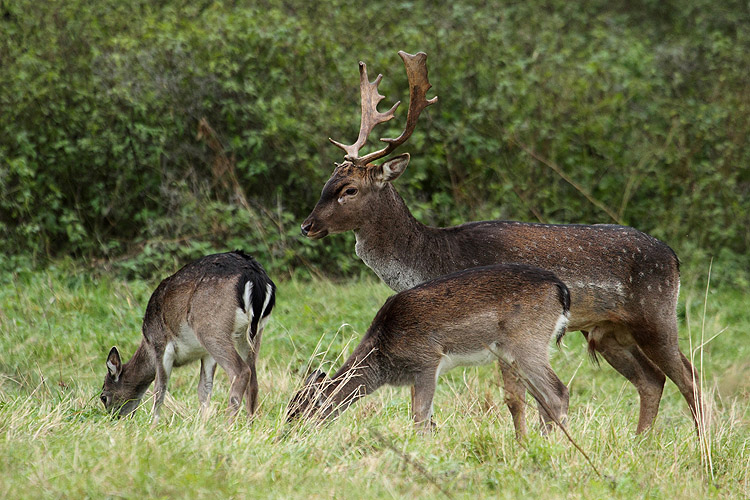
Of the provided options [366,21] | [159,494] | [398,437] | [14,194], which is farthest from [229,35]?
[159,494]

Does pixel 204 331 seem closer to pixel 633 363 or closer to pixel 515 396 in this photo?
pixel 515 396

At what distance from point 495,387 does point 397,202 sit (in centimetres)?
164

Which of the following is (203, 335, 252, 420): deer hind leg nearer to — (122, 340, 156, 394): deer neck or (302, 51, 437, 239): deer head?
(122, 340, 156, 394): deer neck

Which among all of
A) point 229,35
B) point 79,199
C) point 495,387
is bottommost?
point 495,387

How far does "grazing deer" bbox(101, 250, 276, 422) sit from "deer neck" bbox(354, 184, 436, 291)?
2.78 feet

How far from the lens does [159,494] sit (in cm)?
436

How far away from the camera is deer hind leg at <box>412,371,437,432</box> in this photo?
19.7 feet

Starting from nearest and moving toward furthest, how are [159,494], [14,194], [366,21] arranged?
[159,494] < [14,194] < [366,21]

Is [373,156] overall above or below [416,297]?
above

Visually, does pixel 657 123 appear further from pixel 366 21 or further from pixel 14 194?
pixel 14 194

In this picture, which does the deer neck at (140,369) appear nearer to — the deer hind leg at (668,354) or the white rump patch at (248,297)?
the white rump patch at (248,297)

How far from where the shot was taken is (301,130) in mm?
11195

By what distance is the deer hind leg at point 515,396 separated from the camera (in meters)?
6.12

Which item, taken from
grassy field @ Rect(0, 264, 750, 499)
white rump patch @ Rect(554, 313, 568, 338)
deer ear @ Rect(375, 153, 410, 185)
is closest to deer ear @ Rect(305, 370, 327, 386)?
grassy field @ Rect(0, 264, 750, 499)
